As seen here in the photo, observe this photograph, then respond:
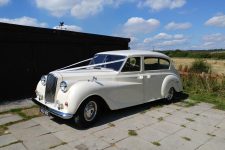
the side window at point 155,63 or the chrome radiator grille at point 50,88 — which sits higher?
the side window at point 155,63

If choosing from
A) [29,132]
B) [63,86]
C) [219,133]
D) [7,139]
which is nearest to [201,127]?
[219,133]

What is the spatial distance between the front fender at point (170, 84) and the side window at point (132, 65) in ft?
Answer: 4.14

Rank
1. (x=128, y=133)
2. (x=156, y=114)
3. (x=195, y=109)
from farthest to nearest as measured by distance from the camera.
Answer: (x=195, y=109) → (x=156, y=114) → (x=128, y=133)

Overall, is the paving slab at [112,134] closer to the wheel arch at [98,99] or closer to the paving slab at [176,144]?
the wheel arch at [98,99]

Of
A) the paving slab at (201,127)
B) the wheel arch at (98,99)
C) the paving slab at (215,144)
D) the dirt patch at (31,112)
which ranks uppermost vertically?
the wheel arch at (98,99)

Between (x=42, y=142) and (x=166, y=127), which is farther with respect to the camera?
(x=166, y=127)

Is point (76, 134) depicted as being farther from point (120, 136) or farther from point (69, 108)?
point (120, 136)

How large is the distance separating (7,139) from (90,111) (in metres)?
1.88

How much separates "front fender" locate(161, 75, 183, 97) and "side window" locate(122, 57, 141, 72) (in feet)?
4.14

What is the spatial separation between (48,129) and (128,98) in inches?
90.2

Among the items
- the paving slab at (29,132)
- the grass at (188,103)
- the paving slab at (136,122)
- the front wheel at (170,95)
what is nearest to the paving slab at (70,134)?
the paving slab at (29,132)

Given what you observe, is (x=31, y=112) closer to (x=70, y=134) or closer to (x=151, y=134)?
(x=70, y=134)

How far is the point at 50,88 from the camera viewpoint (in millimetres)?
5805

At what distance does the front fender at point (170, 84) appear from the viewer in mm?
7676
